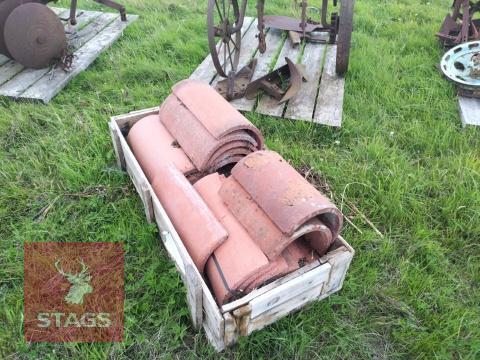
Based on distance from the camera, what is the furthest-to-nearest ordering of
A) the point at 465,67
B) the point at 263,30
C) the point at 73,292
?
the point at 263,30 < the point at 465,67 < the point at 73,292

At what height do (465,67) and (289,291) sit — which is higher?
(465,67)

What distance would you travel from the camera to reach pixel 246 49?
4.50 m

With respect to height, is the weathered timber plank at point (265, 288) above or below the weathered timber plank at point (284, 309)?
above

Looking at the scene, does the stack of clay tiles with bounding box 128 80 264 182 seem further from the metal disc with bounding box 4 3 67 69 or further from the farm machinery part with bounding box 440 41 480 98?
the farm machinery part with bounding box 440 41 480 98

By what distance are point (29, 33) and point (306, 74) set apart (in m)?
2.87

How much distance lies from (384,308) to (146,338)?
135cm

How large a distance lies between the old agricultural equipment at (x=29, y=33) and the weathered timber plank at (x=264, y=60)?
2056 mm

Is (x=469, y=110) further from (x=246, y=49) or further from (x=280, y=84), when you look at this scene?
(x=246, y=49)

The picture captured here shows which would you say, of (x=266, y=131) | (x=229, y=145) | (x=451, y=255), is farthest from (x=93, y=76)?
(x=451, y=255)

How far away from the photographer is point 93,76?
162 inches

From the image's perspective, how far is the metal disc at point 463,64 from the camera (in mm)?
3758

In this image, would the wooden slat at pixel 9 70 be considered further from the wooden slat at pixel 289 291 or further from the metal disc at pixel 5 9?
the wooden slat at pixel 289 291

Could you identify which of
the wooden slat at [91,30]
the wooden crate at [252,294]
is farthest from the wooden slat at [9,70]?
the wooden crate at [252,294]

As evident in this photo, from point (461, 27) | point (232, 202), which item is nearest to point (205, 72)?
point (232, 202)
